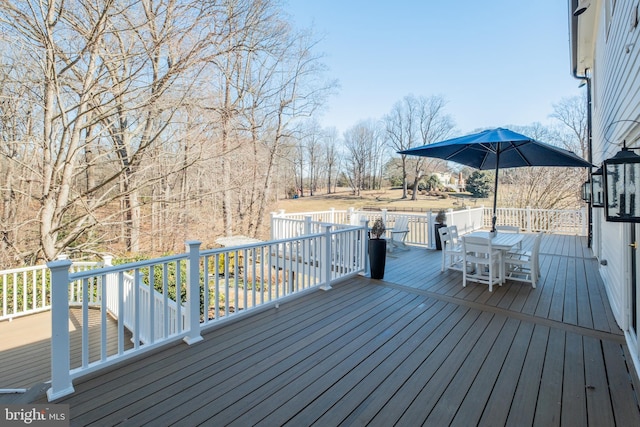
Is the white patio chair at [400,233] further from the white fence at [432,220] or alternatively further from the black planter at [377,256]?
the black planter at [377,256]

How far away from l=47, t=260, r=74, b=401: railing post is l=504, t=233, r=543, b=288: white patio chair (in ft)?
17.9

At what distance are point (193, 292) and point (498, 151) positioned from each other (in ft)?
17.4

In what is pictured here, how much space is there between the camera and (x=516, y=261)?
4.87 metres

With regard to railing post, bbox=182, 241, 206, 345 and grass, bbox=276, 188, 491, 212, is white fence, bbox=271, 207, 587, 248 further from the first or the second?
grass, bbox=276, 188, 491, 212

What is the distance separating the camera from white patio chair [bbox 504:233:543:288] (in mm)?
4656

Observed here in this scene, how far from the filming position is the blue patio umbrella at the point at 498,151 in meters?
4.53

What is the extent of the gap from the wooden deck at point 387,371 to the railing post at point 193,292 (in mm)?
116

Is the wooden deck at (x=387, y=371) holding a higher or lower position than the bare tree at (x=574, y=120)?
lower

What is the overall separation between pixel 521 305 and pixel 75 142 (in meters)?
8.27

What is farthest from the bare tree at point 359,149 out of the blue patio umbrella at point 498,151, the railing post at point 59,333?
the railing post at point 59,333

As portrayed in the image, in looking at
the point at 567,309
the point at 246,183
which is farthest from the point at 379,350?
the point at 246,183

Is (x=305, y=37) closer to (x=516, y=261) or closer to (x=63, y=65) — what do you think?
(x=63, y=65)

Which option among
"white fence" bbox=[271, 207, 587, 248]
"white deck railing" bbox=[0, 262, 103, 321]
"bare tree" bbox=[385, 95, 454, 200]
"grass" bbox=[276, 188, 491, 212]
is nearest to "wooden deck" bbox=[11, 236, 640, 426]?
"white fence" bbox=[271, 207, 587, 248]

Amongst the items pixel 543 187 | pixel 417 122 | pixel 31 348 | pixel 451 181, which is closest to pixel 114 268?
pixel 31 348
